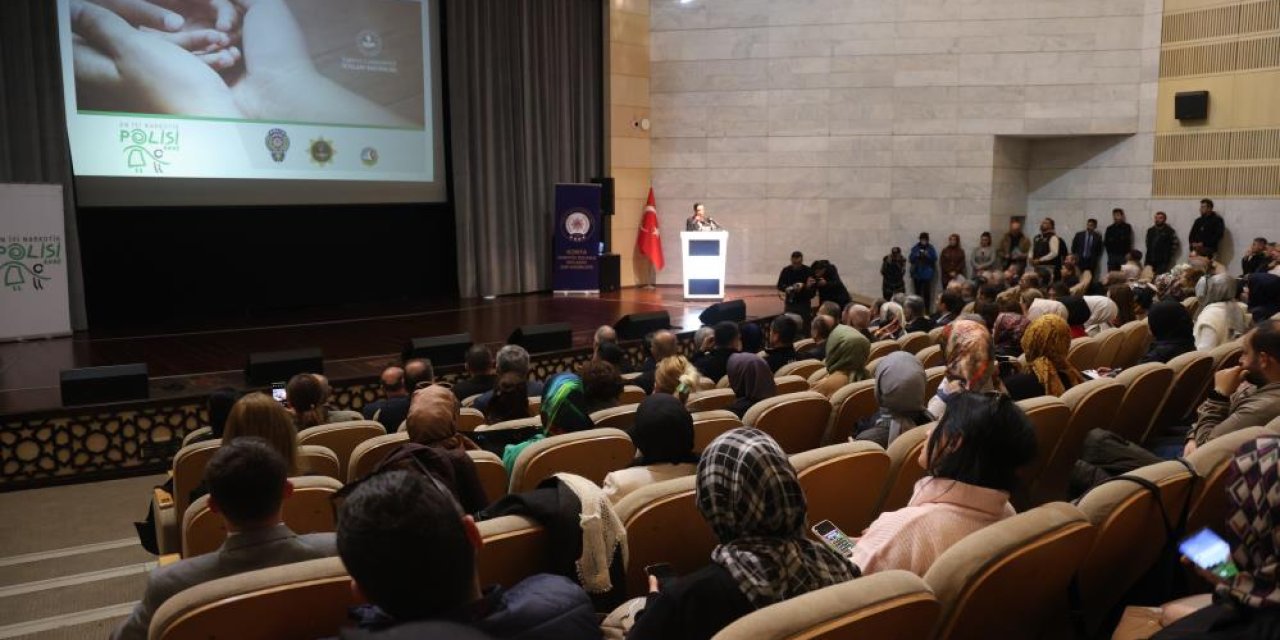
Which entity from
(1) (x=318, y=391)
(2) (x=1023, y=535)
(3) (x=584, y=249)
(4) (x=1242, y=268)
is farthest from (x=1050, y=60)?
(2) (x=1023, y=535)

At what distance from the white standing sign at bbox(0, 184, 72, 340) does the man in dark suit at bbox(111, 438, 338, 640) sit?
8.04 m

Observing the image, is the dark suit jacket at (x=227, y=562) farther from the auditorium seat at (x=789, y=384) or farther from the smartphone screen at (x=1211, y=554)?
the auditorium seat at (x=789, y=384)

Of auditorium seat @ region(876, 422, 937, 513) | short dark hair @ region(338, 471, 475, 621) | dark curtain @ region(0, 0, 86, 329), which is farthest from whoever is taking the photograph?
dark curtain @ region(0, 0, 86, 329)

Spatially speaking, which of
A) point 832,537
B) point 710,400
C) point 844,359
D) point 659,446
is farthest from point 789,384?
point 832,537

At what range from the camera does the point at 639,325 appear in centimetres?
899

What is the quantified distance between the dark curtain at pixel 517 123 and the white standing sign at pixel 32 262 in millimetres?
4843

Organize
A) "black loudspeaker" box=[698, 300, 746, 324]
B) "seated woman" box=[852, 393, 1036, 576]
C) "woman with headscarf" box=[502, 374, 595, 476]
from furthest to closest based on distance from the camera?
"black loudspeaker" box=[698, 300, 746, 324]
"woman with headscarf" box=[502, 374, 595, 476]
"seated woman" box=[852, 393, 1036, 576]

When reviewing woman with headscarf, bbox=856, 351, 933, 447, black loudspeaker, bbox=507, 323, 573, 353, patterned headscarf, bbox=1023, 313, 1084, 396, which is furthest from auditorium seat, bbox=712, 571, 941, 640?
black loudspeaker, bbox=507, 323, 573, 353

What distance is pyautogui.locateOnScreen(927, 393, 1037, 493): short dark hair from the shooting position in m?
2.13

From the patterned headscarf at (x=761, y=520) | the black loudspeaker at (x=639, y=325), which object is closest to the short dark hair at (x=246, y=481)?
the patterned headscarf at (x=761, y=520)

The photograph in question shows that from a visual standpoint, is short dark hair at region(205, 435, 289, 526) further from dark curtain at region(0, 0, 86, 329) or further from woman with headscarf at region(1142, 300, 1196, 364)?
dark curtain at region(0, 0, 86, 329)

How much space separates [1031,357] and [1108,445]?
1.64 metres

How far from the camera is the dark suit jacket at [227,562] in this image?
1973mm

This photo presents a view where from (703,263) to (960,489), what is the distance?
10589mm
